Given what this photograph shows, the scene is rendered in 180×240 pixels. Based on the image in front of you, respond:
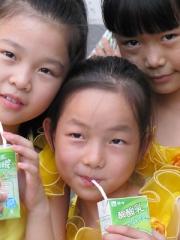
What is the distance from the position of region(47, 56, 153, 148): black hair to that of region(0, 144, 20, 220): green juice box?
0.33 meters

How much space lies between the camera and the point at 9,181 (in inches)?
47.8

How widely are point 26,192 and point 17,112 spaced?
0.26 m

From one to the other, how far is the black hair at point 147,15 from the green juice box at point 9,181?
0.70 m

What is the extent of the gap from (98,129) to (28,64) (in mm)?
274

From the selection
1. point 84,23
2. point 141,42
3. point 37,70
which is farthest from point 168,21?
point 37,70

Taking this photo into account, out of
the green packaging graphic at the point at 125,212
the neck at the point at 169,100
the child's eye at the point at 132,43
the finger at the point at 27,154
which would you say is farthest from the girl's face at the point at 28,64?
the neck at the point at 169,100

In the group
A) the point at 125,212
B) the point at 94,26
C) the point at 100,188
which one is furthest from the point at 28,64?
the point at 94,26

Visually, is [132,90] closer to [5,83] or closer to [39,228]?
[5,83]

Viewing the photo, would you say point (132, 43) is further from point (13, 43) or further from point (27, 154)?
point (27, 154)

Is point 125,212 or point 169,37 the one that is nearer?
point 125,212

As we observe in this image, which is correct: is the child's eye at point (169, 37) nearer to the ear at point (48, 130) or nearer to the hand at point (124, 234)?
the ear at point (48, 130)

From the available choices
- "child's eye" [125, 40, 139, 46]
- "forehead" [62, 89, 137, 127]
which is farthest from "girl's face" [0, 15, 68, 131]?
"child's eye" [125, 40, 139, 46]

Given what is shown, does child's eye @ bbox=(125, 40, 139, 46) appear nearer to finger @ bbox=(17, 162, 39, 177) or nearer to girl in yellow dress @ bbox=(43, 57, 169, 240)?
girl in yellow dress @ bbox=(43, 57, 169, 240)

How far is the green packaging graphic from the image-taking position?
45.6 inches
